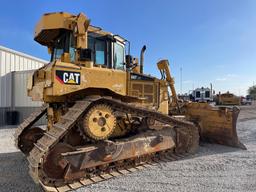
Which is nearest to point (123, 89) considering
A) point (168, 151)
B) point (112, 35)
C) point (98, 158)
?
point (112, 35)

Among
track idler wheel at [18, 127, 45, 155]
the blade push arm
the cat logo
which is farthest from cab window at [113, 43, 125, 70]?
track idler wheel at [18, 127, 45, 155]

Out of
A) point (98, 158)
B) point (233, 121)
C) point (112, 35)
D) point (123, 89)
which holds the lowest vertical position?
point (98, 158)

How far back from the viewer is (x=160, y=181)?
4.93 metres

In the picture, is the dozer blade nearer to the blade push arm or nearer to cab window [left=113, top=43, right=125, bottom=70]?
the blade push arm

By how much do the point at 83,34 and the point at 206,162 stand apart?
4304mm

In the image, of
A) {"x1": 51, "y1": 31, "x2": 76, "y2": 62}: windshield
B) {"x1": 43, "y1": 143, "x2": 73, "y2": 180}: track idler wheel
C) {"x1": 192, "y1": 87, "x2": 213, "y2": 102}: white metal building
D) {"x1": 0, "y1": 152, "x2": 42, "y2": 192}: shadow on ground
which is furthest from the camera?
{"x1": 192, "y1": 87, "x2": 213, "y2": 102}: white metal building

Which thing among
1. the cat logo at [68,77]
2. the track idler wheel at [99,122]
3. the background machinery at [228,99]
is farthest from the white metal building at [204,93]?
the cat logo at [68,77]

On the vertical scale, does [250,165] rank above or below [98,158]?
below

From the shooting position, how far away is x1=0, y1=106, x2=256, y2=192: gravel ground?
182 inches

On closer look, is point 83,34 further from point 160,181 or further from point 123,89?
point 160,181

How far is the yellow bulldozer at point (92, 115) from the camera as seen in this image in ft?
15.4

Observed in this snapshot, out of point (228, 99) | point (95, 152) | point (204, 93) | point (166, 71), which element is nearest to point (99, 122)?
point (95, 152)

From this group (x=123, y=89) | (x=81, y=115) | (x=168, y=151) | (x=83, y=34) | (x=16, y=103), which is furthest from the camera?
(x=16, y=103)

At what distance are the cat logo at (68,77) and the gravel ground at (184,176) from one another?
2053 mm
